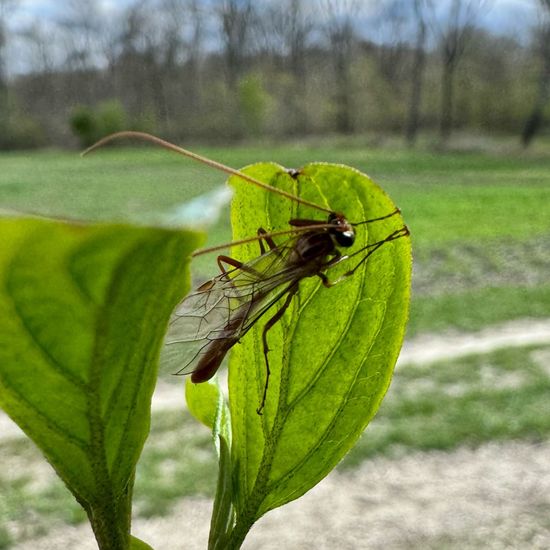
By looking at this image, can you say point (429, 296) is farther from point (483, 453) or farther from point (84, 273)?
point (84, 273)

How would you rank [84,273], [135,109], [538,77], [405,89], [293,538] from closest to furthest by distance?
[84,273]
[293,538]
[538,77]
[405,89]
[135,109]

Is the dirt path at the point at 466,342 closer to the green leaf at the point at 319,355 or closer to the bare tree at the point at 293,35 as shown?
the green leaf at the point at 319,355

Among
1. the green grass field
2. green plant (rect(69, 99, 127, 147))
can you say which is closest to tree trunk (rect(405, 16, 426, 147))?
green plant (rect(69, 99, 127, 147))

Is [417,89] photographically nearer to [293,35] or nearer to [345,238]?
[293,35]

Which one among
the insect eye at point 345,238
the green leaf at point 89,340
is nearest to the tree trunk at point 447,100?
the insect eye at point 345,238

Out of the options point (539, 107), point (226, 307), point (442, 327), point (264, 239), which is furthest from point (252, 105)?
point (264, 239)

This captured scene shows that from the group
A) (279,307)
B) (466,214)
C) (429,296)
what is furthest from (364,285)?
(466,214)
